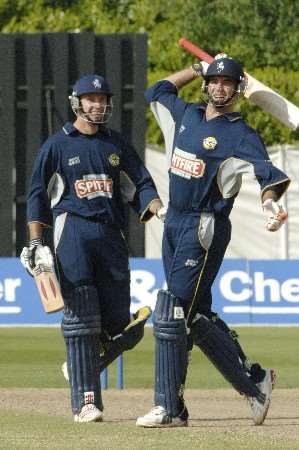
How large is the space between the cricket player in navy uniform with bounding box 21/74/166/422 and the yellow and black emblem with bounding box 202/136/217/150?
0.68 meters

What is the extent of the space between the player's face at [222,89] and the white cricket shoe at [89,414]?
6.29ft

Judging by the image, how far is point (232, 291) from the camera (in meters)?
20.6

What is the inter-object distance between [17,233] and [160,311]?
1330 cm

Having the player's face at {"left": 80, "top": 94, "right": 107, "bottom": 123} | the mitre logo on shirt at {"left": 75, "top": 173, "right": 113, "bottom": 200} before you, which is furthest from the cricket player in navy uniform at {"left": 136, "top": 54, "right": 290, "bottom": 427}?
the player's face at {"left": 80, "top": 94, "right": 107, "bottom": 123}

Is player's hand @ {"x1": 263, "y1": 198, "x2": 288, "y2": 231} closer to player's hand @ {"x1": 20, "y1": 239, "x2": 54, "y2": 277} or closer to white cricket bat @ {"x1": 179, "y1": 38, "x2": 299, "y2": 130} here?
white cricket bat @ {"x1": 179, "y1": 38, "x2": 299, "y2": 130}

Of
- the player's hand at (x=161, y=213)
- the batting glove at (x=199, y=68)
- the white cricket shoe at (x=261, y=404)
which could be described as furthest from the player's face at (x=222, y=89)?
the white cricket shoe at (x=261, y=404)

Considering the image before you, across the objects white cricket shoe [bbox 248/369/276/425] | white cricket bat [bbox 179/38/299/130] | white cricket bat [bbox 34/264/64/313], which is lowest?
white cricket shoe [bbox 248/369/276/425]

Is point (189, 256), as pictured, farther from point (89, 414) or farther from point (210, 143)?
point (89, 414)

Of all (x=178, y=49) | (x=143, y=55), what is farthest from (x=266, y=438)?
(x=178, y=49)

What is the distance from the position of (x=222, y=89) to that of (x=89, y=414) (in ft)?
6.70

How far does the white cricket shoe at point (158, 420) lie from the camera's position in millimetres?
9312

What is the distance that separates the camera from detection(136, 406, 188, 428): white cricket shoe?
367 inches

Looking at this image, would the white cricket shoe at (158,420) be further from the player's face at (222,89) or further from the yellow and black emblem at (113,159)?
the player's face at (222,89)

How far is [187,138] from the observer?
941 cm
